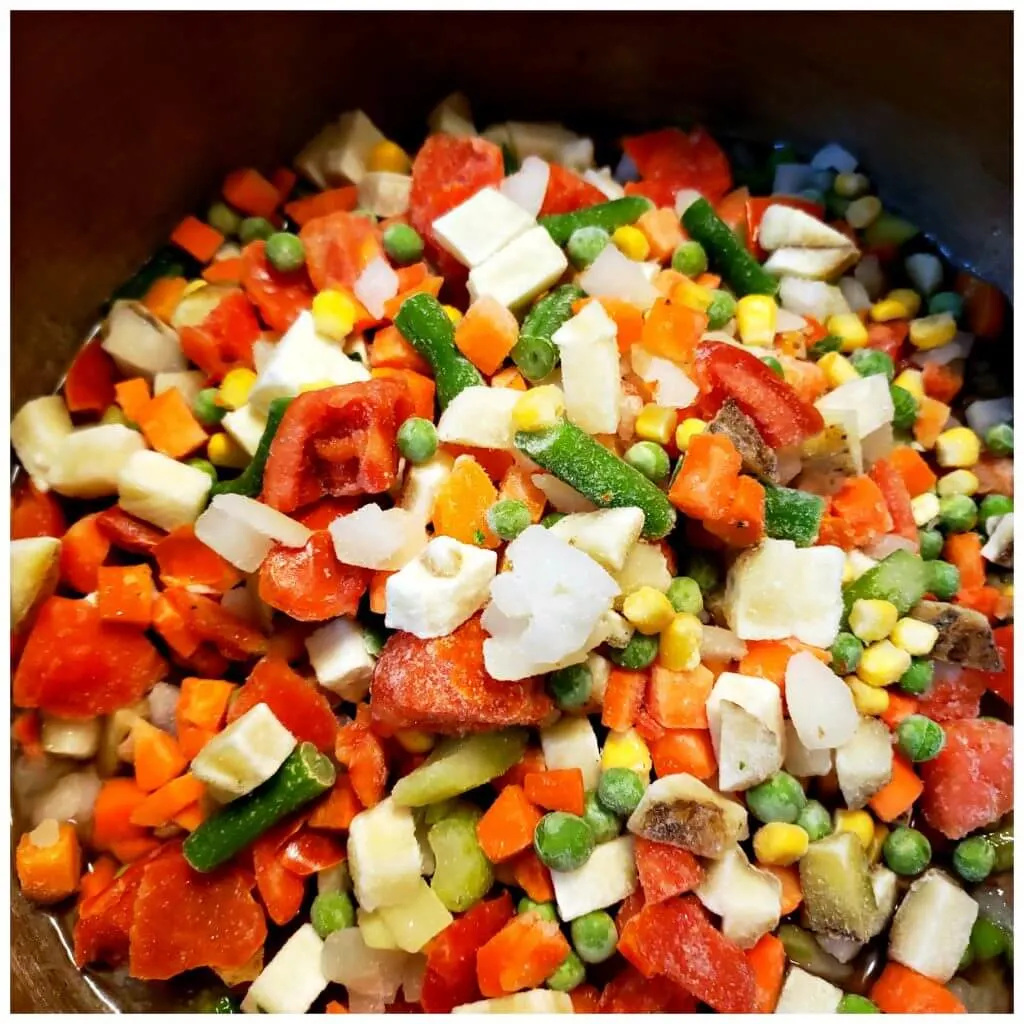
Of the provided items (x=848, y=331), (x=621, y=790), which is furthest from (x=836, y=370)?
(x=621, y=790)

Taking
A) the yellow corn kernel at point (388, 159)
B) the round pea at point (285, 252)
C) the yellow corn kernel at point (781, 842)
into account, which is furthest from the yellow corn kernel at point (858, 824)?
the yellow corn kernel at point (388, 159)

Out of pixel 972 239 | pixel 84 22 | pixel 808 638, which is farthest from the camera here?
pixel 972 239

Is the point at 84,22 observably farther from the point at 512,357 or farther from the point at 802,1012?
the point at 802,1012

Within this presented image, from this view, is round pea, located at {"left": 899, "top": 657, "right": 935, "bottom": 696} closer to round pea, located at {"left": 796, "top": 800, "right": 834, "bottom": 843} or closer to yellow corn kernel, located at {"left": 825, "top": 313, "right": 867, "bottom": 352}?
round pea, located at {"left": 796, "top": 800, "right": 834, "bottom": 843}

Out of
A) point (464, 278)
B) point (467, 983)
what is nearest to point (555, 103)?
point (464, 278)

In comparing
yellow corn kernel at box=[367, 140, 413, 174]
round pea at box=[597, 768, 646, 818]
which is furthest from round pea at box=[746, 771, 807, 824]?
yellow corn kernel at box=[367, 140, 413, 174]

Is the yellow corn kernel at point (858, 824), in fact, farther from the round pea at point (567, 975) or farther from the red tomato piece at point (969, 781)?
the round pea at point (567, 975)

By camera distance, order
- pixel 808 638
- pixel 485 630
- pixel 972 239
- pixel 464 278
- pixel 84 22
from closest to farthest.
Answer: pixel 485 630 → pixel 808 638 → pixel 84 22 → pixel 464 278 → pixel 972 239
